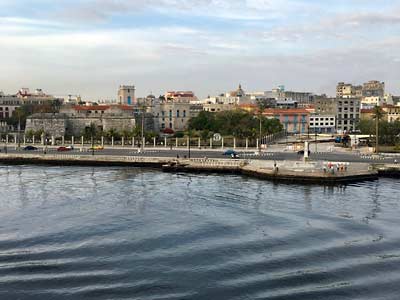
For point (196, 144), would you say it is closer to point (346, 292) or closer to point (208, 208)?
point (208, 208)

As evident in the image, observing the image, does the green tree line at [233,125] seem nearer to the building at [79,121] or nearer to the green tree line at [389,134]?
the building at [79,121]

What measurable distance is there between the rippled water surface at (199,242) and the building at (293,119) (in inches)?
2812

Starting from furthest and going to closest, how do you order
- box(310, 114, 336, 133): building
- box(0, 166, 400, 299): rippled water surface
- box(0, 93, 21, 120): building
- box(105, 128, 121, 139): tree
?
box(0, 93, 21, 120): building → box(310, 114, 336, 133): building → box(105, 128, 121, 139): tree → box(0, 166, 400, 299): rippled water surface

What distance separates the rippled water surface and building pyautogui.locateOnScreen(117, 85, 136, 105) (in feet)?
335

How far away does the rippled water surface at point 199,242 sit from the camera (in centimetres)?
2220

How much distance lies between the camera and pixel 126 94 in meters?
149

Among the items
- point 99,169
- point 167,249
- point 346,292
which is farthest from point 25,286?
point 99,169

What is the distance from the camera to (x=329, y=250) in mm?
27344

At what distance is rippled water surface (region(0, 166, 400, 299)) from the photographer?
2220 centimetres

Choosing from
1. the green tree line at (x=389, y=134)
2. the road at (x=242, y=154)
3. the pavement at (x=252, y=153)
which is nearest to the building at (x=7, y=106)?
the pavement at (x=252, y=153)

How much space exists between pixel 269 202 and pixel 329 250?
12.0 meters

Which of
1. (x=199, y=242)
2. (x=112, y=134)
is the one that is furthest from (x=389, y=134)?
(x=199, y=242)

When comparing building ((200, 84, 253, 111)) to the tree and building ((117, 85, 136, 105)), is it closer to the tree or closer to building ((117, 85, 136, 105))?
building ((117, 85, 136, 105))

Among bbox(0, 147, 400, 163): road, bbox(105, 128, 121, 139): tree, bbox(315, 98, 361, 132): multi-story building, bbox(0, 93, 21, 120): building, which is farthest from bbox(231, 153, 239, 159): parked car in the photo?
bbox(0, 93, 21, 120): building
